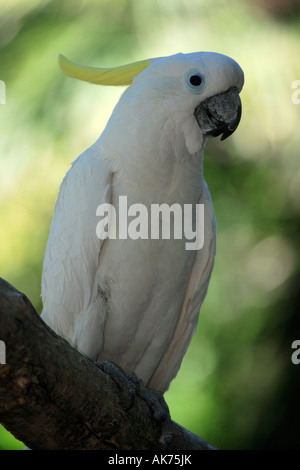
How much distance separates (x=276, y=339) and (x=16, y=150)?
211 centimetres

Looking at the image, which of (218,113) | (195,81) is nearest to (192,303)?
(218,113)

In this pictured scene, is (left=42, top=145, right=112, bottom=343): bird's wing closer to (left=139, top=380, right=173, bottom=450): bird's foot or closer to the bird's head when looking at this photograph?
the bird's head

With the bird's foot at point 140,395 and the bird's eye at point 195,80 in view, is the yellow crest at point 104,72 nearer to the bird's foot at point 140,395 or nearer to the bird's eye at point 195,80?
the bird's eye at point 195,80

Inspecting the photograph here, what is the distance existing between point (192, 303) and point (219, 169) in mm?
1306

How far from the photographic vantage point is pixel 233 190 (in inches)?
135

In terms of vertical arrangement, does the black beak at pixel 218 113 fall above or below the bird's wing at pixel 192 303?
above

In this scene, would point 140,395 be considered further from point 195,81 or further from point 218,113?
point 195,81

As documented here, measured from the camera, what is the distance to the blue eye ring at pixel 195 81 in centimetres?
200

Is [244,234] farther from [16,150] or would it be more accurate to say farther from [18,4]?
[18,4]

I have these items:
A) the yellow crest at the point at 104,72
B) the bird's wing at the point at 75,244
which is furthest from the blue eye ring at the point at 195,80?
the bird's wing at the point at 75,244

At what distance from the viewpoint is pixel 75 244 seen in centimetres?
201

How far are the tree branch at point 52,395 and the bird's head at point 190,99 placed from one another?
3.20 feet

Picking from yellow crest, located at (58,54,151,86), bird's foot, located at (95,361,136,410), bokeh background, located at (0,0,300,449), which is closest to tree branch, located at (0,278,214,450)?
bird's foot, located at (95,361,136,410)

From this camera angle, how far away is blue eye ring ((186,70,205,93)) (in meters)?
2.00
